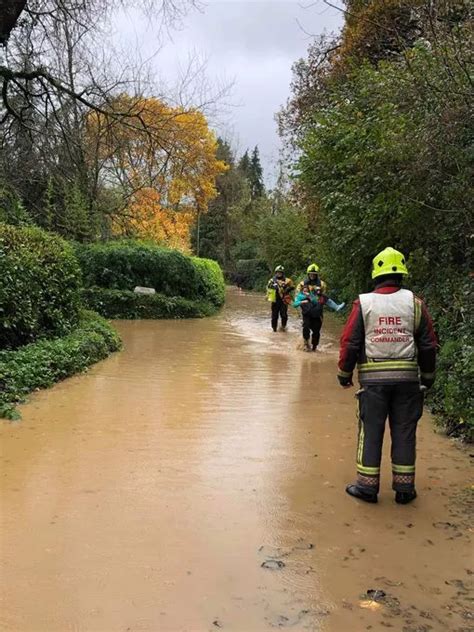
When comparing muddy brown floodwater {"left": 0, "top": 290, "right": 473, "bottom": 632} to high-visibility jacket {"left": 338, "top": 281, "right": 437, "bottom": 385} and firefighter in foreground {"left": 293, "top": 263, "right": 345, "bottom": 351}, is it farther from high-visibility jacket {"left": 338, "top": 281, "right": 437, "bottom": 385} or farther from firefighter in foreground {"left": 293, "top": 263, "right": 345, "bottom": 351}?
A: firefighter in foreground {"left": 293, "top": 263, "right": 345, "bottom": 351}

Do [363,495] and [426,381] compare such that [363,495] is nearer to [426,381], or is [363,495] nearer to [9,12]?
[426,381]

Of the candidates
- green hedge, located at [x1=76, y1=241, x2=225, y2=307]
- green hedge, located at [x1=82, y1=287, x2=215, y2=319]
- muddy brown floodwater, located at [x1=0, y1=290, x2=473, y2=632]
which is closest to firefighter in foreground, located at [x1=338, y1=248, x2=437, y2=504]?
muddy brown floodwater, located at [x1=0, y1=290, x2=473, y2=632]

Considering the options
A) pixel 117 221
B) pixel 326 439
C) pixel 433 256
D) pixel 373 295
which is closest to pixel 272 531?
pixel 373 295

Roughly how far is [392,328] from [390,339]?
0.09 metres

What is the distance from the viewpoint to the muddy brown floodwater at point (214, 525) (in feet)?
10.4

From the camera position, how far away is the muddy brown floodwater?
3168mm

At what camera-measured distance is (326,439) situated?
21.0 feet

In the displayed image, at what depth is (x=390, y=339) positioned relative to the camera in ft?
15.5

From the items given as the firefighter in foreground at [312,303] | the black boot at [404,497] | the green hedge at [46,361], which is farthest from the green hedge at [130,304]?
the black boot at [404,497]

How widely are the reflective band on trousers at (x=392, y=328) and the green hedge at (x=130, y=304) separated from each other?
14.8m

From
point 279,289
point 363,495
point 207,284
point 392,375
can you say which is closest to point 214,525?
point 363,495

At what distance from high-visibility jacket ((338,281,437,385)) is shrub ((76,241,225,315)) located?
49.1 ft

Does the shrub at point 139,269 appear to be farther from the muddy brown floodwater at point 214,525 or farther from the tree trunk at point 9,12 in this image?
the muddy brown floodwater at point 214,525

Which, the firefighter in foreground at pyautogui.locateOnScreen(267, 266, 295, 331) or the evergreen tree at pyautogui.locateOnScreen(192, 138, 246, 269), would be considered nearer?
the firefighter in foreground at pyautogui.locateOnScreen(267, 266, 295, 331)
